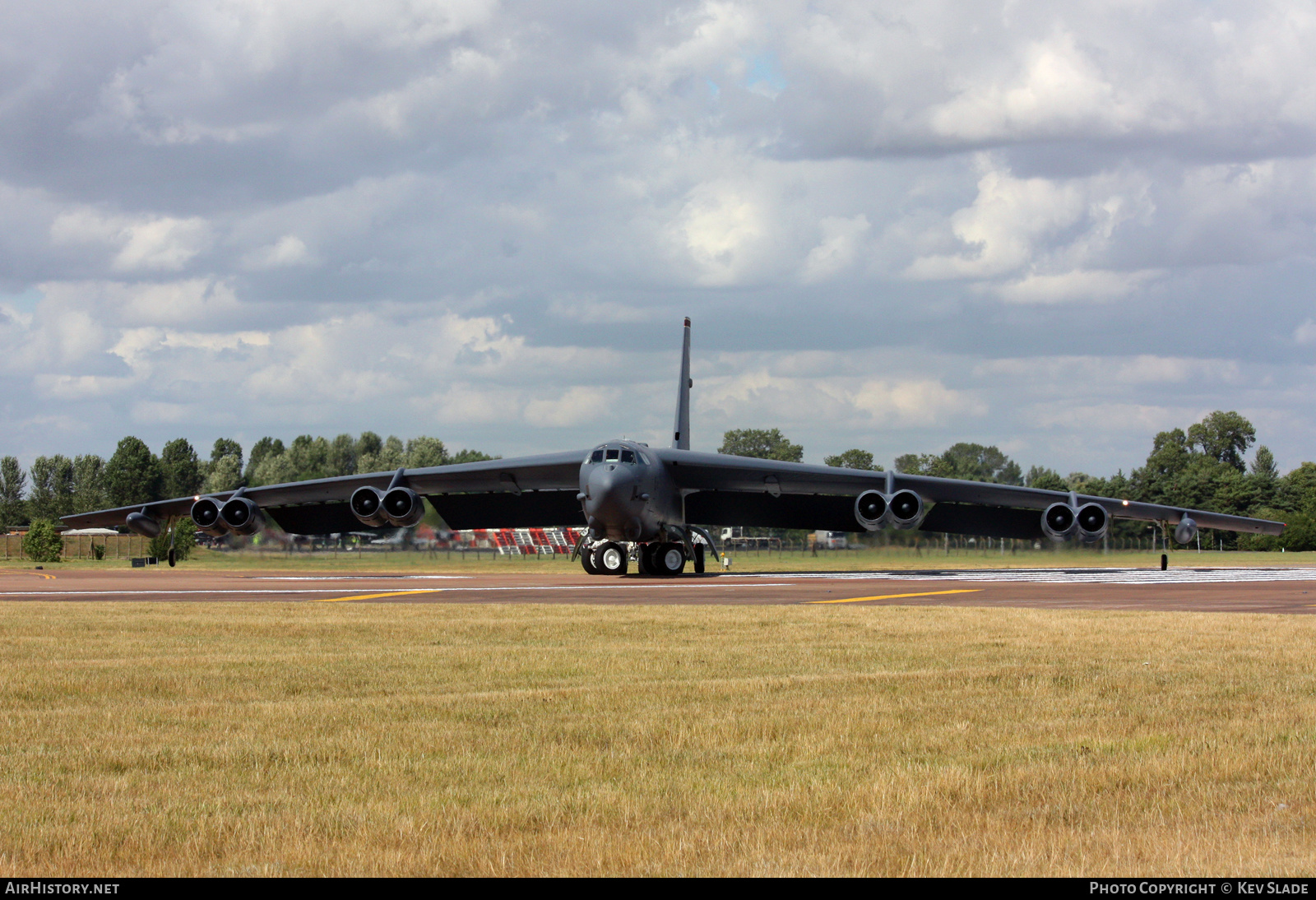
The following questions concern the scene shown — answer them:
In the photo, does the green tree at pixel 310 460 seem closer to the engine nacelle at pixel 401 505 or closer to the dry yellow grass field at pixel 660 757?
the engine nacelle at pixel 401 505

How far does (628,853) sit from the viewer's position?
531 cm

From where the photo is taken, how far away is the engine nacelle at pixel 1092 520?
41.4 m

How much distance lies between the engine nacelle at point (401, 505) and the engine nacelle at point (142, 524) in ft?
33.8

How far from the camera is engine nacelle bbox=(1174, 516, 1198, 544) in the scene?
142 feet

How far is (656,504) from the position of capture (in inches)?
1517

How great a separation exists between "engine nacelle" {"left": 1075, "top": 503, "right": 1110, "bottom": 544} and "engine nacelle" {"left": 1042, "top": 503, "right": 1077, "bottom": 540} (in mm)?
251

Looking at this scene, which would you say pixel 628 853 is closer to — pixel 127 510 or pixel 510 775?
pixel 510 775

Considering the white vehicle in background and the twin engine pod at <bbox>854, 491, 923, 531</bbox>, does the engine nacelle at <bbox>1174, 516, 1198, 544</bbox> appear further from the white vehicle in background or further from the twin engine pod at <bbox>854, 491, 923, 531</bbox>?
the white vehicle in background

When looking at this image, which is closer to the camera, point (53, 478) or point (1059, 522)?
point (1059, 522)

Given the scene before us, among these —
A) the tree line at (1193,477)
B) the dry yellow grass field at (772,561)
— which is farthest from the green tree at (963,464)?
the dry yellow grass field at (772,561)

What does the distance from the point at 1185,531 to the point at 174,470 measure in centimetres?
12003

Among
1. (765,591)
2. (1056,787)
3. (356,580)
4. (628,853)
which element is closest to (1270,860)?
(1056,787)

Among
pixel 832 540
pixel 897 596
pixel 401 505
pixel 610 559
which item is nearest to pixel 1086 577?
pixel 897 596

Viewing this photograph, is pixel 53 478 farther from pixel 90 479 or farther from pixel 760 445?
pixel 760 445
